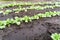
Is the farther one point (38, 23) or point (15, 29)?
point (38, 23)

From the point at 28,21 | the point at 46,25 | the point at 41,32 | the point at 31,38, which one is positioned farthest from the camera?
the point at 28,21

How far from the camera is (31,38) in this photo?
5383 millimetres

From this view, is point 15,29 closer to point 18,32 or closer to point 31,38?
point 18,32

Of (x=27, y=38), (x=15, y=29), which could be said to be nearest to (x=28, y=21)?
(x=15, y=29)

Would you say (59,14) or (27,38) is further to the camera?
(59,14)

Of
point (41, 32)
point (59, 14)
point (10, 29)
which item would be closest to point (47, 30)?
point (41, 32)

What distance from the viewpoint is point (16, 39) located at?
5391 millimetres

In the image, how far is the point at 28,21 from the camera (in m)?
7.04

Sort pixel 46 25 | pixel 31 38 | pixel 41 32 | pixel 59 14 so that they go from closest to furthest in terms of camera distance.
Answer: pixel 31 38
pixel 41 32
pixel 46 25
pixel 59 14

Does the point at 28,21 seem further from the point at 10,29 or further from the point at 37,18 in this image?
the point at 10,29

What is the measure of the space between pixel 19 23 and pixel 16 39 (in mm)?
1267

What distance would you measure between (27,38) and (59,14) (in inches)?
139

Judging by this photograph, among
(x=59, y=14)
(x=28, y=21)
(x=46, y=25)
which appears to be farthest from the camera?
(x=59, y=14)

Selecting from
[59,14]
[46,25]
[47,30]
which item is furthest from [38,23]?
[59,14]
